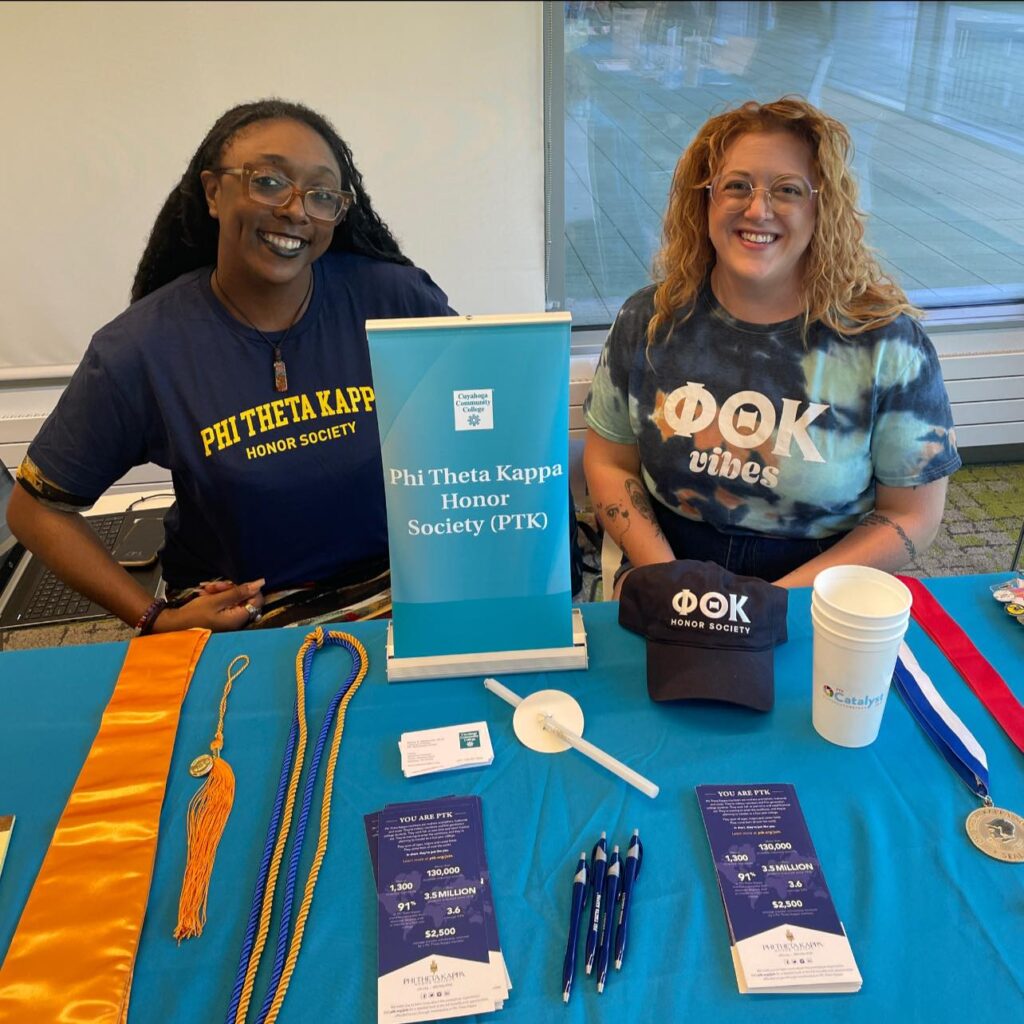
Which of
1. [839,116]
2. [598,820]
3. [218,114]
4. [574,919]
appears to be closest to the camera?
[574,919]

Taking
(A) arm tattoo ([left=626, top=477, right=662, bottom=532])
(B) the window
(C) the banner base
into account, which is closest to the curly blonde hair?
(A) arm tattoo ([left=626, top=477, right=662, bottom=532])

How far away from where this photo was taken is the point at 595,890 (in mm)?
779

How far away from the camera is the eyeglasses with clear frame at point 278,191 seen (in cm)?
132

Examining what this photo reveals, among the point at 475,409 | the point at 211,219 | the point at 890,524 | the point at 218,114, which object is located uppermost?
the point at 218,114

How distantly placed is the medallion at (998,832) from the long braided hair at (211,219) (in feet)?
4.18

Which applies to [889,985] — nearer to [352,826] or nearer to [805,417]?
[352,826]

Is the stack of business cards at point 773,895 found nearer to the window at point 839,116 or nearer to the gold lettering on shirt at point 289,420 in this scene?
the gold lettering on shirt at point 289,420

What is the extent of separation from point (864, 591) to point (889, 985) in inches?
15.4

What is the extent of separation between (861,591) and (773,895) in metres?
0.34

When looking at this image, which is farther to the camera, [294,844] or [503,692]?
[503,692]

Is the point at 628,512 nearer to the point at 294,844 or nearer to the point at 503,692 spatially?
the point at 503,692

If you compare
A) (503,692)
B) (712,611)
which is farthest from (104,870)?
(712,611)

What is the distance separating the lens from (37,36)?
79.6 inches

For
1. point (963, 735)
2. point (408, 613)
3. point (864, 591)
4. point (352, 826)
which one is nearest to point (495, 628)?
point (408, 613)
